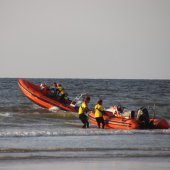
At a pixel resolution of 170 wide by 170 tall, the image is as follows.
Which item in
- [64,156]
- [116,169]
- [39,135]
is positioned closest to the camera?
[116,169]

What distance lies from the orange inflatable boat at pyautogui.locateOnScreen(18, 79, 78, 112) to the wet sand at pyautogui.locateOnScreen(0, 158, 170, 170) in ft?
54.9

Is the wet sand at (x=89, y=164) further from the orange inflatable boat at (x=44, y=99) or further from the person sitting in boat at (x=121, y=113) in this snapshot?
the orange inflatable boat at (x=44, y=99)

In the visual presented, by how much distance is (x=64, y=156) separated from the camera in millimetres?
16750

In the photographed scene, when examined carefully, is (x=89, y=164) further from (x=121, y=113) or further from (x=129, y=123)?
(x=121, y=113)

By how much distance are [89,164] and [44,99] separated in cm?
1893

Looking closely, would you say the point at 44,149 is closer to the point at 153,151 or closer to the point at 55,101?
the point at 153,151

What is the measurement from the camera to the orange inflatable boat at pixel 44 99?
1309 inches

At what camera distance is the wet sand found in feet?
48.9

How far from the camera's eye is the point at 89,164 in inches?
607

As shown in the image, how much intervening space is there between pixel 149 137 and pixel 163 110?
18.5m

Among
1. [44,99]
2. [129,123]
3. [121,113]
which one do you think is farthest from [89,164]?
[44,99]

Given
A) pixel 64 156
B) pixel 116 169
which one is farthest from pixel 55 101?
pixel 116 169

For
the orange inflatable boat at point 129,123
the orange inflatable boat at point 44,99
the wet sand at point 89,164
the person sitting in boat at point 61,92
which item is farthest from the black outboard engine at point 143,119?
the wet sand at point 89,164

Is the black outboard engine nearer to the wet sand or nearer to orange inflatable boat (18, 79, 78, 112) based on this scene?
orange inflatable boat (18, 79, 78, 112)
